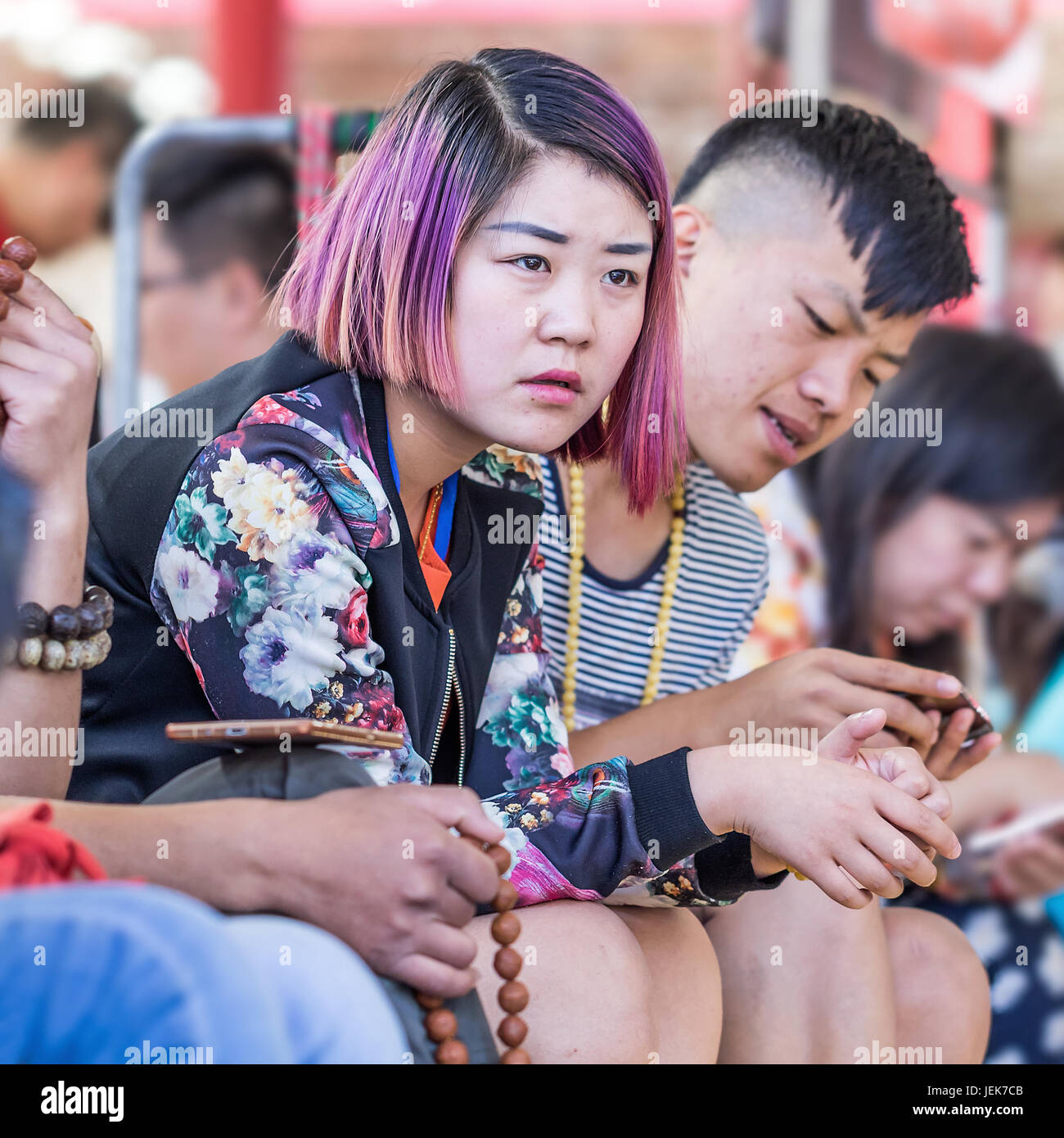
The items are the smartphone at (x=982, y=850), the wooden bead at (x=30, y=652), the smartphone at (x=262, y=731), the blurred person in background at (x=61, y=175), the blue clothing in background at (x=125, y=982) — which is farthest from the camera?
the blurred person in background at (x=61, y=175)

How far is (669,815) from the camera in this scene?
1009 mm

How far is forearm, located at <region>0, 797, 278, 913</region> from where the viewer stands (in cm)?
80

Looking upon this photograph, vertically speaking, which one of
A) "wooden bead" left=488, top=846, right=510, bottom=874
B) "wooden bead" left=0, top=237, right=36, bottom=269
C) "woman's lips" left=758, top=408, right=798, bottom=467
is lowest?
"wooden bead" left=488, top=846, right=510, bottom=874

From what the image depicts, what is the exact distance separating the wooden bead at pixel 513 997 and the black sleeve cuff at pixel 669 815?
0.53 feet

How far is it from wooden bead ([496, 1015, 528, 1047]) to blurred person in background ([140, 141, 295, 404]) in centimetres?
157

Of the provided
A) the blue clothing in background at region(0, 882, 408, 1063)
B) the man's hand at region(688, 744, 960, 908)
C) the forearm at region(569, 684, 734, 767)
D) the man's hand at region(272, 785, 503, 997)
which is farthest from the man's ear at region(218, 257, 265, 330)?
the blue clothing in background at region(0, 882, 408, 1063)

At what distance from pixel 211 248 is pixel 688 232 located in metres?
1.11

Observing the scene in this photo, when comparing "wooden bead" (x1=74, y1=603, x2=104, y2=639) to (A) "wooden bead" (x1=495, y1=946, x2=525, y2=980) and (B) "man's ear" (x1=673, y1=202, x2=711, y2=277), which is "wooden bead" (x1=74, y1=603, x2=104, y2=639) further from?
(B) "man's ear" (x1=673, y1=202, x2=711, y2=277)

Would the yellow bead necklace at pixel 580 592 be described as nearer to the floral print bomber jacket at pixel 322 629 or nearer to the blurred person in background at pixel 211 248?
the floral print bomber jacket at pixel 322 629

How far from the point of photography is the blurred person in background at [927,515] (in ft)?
7.18

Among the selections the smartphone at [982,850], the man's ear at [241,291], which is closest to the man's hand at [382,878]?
the smartphone at [982,850]

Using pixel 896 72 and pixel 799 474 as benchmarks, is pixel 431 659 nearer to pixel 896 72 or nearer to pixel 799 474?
pixel 799 474

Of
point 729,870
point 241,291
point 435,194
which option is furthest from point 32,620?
point 241,291

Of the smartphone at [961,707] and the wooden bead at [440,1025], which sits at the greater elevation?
the smartphone at [961,707]
